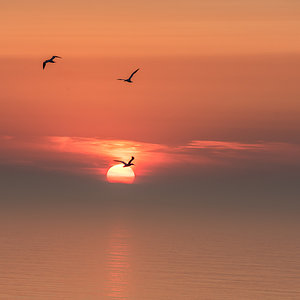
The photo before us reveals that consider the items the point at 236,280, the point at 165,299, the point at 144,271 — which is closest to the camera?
the point at 165,299

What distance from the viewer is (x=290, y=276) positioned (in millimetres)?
184125

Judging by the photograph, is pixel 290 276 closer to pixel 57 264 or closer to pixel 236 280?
pixel 236 280

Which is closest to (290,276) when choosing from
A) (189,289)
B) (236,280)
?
(236,280)

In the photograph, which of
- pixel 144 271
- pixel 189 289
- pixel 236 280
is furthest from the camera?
pixel 144 271

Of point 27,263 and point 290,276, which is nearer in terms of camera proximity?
point 290,276

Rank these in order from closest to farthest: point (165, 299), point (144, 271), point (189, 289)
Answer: point (165, 299), point (189, 289), point (144, 271)

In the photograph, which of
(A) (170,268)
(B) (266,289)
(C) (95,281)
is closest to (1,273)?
(C) (95,281)

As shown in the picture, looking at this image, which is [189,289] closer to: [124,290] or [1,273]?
[124,290]

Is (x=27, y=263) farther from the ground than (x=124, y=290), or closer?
farther from the ground

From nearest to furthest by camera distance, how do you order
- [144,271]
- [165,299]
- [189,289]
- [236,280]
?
[165,299]
[189,289]
[236,280]
[144,271]

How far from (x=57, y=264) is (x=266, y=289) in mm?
52183

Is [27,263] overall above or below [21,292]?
above

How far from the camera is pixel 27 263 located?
19888 cm

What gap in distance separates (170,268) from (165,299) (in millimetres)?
41537
